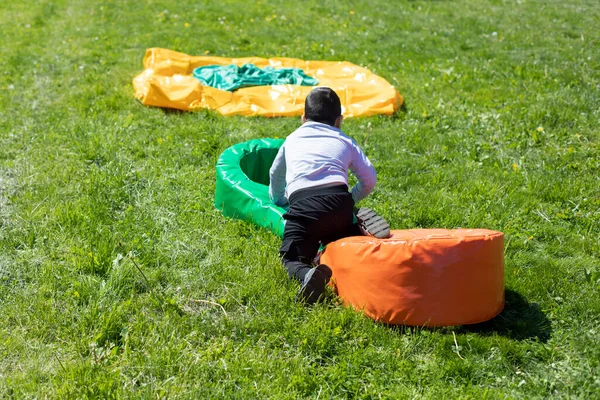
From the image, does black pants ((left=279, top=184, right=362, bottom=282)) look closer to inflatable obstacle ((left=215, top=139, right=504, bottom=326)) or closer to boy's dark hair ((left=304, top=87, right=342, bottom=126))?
inflatable obstacle ((left=215, top=139, right=504, bottom=326))

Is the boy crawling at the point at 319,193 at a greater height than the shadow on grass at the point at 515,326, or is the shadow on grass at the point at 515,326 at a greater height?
the boy crawling at the point at 319,193

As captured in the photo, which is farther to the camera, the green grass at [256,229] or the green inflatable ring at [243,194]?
the green inflatable ring at [243,194]

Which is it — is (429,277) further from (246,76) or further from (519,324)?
(246,76)

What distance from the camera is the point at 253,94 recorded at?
7.16 metres

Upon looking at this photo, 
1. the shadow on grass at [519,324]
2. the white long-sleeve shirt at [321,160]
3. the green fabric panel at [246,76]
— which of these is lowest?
the green fabric panel at [246,76]

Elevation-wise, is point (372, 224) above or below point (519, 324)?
above

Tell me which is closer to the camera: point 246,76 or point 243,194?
point 243,194

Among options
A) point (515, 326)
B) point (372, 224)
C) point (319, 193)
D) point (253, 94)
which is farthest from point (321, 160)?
point (253, 94)

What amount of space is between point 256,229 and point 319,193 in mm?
788

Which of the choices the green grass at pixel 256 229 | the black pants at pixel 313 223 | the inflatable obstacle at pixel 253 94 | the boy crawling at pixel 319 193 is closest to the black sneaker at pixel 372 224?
the boy crawling at pixel 319 193

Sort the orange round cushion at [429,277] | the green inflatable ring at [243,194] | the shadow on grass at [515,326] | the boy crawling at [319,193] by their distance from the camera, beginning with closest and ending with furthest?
the orange round cushion at [429,277]
the shadow on grass at [515,326]
the boy crawling at [319,193]
the green inflatable ring at [243,194]

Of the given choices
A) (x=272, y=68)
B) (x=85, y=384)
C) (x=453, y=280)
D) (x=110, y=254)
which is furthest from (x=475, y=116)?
(x=85, y=384)

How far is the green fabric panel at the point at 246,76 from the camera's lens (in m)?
7.56

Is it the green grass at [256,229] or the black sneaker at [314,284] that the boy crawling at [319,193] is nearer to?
the black sneaker at [314,284]
